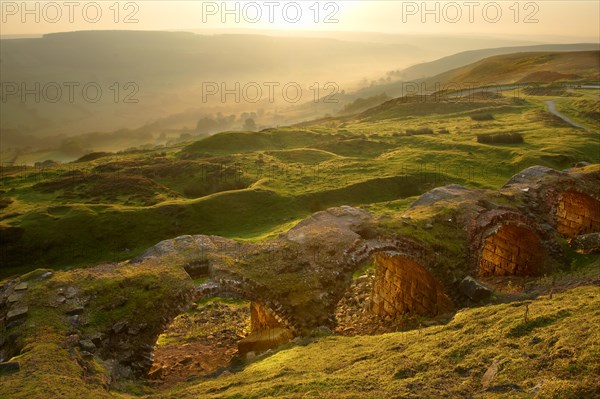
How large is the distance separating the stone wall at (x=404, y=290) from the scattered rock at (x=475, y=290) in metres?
1.01

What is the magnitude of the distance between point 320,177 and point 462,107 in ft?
180

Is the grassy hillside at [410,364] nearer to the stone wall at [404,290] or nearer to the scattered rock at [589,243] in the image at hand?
the stone wall at [404,290]

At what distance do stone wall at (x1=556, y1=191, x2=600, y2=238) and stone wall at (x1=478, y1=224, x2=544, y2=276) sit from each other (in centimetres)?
488

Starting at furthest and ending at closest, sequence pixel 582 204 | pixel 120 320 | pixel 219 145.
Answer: pixel 219 145 → pixel 582 204 → pixel 120 320

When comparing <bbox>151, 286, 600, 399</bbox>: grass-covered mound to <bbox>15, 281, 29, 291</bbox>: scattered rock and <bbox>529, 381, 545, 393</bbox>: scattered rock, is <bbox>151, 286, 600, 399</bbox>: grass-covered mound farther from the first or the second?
<bbox>15, 281, 29, 291</bbox>: scattered rock

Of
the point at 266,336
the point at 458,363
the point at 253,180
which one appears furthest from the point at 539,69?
the point at 458,363

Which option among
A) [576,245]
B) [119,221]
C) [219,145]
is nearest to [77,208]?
[119,221]

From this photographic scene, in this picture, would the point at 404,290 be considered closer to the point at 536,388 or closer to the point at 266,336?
the point at 266,336

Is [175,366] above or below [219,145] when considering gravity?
below

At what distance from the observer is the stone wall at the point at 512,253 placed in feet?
82.0

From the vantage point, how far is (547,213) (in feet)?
87.2

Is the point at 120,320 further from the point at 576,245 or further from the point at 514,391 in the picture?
the point at 576,245

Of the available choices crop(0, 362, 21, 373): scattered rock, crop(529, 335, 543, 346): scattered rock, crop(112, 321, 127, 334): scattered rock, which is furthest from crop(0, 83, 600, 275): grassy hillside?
crop(529, 335, 543, 346): scattered rock

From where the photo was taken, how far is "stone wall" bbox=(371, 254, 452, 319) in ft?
69.8
